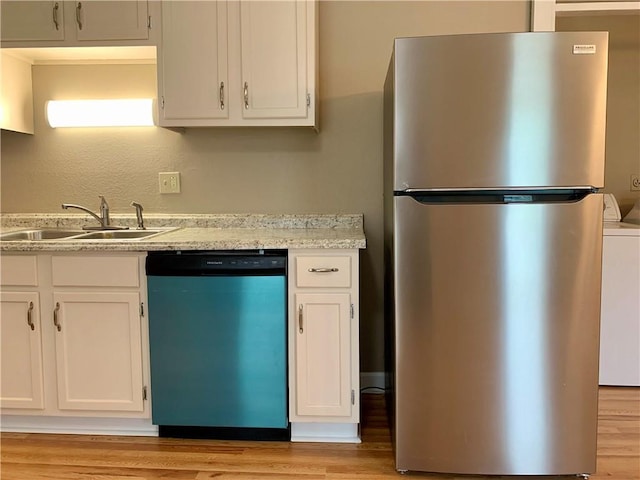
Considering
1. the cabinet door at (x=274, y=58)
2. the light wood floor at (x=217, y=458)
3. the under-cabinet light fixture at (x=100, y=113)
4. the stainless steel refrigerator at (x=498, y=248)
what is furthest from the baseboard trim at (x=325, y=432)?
the under-cabinet light fixture at (x=100, y=113)

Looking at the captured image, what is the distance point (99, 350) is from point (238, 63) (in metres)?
1.36

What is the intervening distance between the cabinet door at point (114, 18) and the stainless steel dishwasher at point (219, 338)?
1.02m

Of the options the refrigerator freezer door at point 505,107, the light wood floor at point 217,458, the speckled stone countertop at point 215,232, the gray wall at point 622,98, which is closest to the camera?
the refrigerator freezer door at point 505,107

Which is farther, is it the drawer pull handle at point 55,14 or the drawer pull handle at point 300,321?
the drawer pull handle at point 55,14

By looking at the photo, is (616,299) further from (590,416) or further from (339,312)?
(339,312)

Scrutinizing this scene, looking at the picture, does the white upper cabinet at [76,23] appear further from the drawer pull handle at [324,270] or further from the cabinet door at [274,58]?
the drawer pull handle at [324,270]

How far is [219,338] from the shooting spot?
209 cm

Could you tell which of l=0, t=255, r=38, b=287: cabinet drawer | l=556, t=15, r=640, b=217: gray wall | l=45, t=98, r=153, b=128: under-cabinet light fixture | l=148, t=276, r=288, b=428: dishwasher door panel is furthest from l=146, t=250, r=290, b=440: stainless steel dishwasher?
l=556, t=15, r=640, b=217: gray wall

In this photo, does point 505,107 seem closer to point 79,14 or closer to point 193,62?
point 193,62

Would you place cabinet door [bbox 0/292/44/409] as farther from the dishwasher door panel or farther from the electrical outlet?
the electrical outlet

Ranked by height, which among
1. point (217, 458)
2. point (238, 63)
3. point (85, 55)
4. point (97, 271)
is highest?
point (85, 55)

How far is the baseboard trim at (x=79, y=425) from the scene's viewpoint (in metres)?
2.23

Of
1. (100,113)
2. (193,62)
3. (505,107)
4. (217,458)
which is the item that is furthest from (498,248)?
(100,113)

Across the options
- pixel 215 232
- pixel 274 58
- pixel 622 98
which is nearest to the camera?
pixel 274 58
